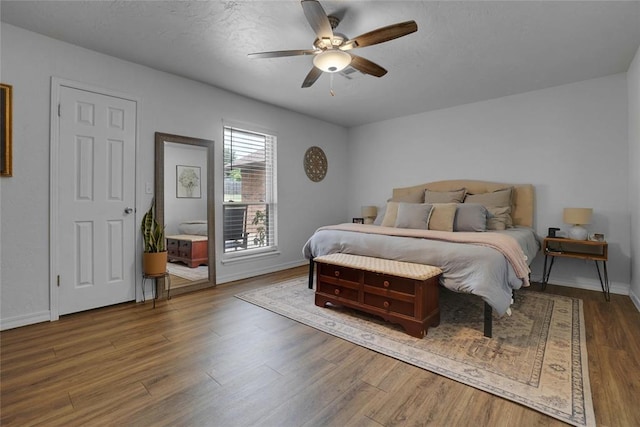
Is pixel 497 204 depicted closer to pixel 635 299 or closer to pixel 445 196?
pixel 445 196

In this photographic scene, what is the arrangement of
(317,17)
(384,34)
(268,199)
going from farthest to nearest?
Result: 1. (268,199)
2. (384,34)
3. (317,17)

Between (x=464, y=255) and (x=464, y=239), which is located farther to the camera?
(x=464, y=239)

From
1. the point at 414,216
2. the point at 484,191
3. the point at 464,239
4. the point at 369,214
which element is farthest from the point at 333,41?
the point at 369,214

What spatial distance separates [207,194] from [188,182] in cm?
28

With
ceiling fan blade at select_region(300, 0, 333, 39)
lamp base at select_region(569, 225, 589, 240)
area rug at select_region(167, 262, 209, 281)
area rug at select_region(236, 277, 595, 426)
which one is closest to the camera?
area rug at select_region(236, 277, 595, 426)

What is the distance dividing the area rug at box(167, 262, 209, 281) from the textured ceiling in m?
2.35

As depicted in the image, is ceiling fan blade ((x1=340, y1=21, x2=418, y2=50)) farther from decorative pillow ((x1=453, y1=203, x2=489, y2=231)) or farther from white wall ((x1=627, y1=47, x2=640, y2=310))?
white wall ((x1=627, y1=47, x2=640, y2=310))

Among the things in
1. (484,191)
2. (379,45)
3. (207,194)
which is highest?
(379,45)

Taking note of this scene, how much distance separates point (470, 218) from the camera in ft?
11.2

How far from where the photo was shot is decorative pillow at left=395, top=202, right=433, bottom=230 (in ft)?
11.8

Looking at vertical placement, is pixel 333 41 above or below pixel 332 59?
above

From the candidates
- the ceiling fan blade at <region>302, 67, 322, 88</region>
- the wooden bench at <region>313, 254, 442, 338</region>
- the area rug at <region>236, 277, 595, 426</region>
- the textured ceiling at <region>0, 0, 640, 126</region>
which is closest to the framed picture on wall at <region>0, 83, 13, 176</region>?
the textured ceiling at <region>0, 0, 640, 126</region>

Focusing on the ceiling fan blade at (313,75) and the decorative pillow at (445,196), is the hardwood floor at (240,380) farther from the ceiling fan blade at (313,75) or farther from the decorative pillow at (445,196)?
the ceiling fan blade at (313,75)

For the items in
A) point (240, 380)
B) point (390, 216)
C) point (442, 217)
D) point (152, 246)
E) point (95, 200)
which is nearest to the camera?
point (240, 380)
